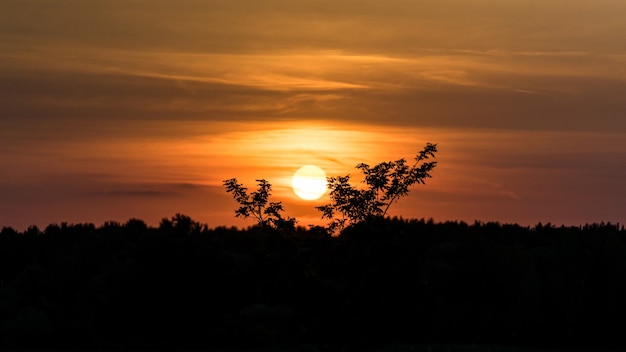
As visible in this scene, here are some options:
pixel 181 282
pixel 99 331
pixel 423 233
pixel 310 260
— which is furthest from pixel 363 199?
pixel 310 260

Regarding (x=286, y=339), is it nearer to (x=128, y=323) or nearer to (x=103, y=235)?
(x=128, y=323)

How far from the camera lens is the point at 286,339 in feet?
157

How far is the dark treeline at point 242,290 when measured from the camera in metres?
47.4

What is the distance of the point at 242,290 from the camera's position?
164ft

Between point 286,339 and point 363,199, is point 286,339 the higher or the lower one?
the lower one

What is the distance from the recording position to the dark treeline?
47.4m

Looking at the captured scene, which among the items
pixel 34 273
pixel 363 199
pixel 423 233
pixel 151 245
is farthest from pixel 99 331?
pixel 423 233

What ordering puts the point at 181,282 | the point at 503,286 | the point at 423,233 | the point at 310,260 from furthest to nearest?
the point at 423,233 → the point at 503,286 → the point at 181,282 → the point at 310,260

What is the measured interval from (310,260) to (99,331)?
15950 mm

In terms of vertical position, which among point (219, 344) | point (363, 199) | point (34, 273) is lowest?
point (219, 344)

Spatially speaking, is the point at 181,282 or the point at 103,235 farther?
the point at 103,235

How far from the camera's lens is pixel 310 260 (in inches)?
1385

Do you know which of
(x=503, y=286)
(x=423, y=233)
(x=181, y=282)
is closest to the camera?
(x=181, y=282)

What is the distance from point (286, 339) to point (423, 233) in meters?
13.3
